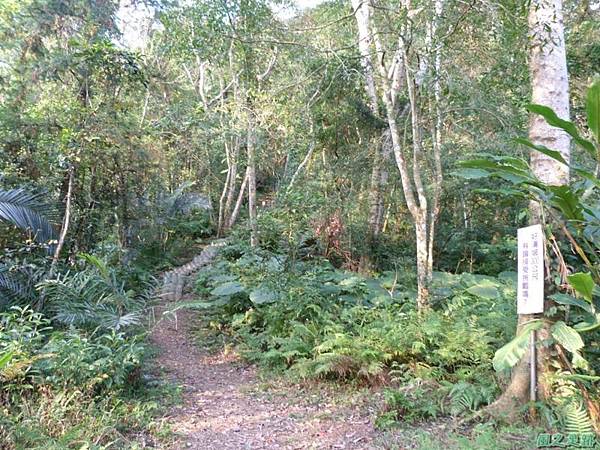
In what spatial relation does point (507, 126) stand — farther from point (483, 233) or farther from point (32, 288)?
point (32, 288)

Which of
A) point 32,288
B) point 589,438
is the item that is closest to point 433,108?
point 589,438

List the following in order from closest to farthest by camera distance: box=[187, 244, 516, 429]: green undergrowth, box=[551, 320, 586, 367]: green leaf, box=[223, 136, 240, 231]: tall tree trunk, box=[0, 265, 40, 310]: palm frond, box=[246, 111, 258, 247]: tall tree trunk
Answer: box=[551, 320, 586, 367]: green leaf < box=[187, 244, 516, 429]: green undergrowth < box=[0, 265, 40, 310]: palm frond < box=[246, 111, 258, 247]: tall tree trunk < box=[223, 136, 240, 231]: tall tree trunk

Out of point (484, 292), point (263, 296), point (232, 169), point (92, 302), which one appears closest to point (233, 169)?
point (232, 169)

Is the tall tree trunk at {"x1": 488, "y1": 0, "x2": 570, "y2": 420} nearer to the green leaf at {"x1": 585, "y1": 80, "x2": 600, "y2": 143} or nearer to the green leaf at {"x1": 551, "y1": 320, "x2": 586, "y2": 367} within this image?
the green leaf at {"x1": 551, "y1": 320, "x2": 586, "y2": 367}

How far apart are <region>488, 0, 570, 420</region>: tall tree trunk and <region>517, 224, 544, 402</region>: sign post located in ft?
0.25

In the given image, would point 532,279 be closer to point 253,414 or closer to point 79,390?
point 253,414

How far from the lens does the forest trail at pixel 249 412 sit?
334cm

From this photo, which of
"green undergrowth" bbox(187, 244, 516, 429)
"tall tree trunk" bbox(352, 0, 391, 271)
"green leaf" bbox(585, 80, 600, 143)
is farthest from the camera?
"tall tree trunk" bbox(352, 0, 391, 271)

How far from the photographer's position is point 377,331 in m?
4.47

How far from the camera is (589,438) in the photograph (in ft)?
8.41

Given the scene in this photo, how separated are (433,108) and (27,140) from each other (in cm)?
589

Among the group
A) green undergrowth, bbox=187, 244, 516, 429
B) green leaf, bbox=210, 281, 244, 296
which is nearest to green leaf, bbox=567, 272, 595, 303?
green undergrowth, bbox=187, 244, 516, 429

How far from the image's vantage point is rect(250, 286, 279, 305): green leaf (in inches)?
229

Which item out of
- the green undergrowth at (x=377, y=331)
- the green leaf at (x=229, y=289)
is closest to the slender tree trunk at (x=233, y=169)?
the green undergrowth at (x=377, y=331)
